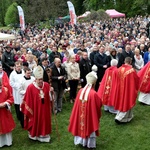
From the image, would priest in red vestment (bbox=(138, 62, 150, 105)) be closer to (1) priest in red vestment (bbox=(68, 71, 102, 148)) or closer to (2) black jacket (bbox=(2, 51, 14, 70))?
(1) priest in red vestment (bbox=(68, 71, 102, 148))

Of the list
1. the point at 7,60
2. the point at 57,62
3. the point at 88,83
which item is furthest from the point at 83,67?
the point at 88,83

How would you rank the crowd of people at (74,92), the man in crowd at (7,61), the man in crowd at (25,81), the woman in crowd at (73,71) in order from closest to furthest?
the crowd of people at (74,92) < the man in crowd at (25,81) < the woman in crowd at (73,71) < the man in crowd at (7,61)

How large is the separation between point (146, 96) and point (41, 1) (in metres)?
37.9

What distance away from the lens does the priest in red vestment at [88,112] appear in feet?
21.3

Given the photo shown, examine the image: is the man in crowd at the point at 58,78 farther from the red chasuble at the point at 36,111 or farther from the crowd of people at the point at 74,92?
the red chasuble at the point at 36,111

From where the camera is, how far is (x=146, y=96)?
9.49m

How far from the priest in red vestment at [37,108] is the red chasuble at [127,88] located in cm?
214

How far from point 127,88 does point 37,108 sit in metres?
2.60

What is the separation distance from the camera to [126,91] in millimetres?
8047

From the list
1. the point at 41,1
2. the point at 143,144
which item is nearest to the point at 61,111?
the point at 143,144

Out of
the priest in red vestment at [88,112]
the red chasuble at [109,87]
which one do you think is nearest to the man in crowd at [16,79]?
the priest in red vestment at [88,112]

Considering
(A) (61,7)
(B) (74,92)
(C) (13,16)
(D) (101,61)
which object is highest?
(A) (61,7)

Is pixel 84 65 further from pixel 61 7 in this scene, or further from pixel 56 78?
pixel 61 7

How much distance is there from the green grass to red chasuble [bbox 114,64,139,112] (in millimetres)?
589
